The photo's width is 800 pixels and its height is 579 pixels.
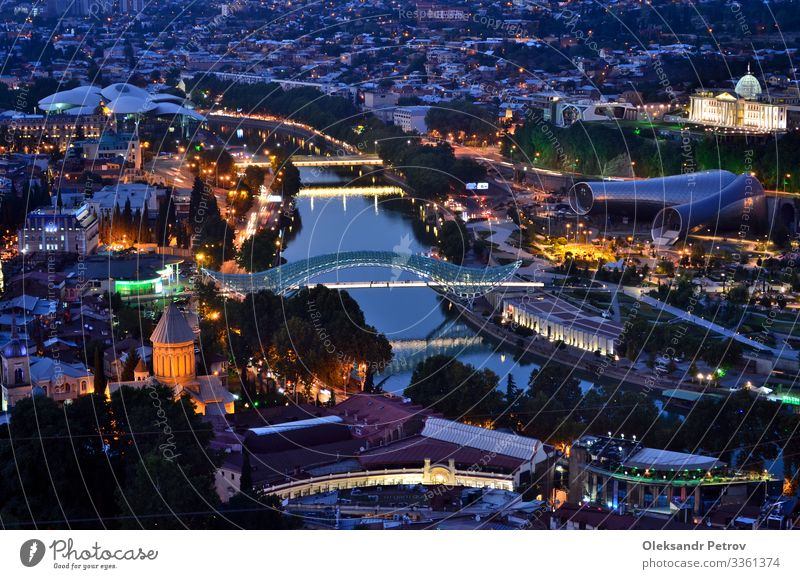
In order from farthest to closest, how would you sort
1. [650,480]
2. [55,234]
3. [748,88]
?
[748,88], [55,234], [650,480]

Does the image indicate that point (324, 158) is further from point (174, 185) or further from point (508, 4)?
point (508, 4)

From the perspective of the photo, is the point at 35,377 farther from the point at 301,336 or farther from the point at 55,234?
the point at 55,234

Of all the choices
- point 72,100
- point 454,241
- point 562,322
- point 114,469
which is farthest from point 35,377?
point 72,100

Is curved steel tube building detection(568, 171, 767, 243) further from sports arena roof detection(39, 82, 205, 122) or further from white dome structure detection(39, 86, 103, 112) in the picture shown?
white dome structure detection(39, 86, 103, 112)

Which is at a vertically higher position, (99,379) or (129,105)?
(129,105)

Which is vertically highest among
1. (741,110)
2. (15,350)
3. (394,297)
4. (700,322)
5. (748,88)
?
(748,88)

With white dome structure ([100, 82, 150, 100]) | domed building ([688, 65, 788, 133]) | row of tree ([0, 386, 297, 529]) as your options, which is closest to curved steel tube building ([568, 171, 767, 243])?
domed building ([688, 65, 788, 133])

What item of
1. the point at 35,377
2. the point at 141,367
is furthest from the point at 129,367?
the point at 35,377

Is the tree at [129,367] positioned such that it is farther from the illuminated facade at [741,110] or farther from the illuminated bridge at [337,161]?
the illuminated bridge at [337,161]

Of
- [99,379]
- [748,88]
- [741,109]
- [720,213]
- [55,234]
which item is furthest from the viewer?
[748,88]

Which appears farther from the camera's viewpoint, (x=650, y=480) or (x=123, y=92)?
(x=123, y=92)
